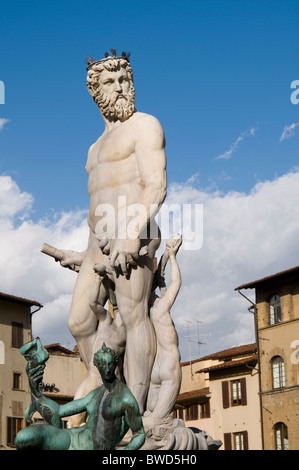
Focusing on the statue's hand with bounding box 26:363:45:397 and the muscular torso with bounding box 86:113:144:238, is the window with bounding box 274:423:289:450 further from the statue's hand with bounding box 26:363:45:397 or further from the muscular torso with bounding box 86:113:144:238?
the statue's hand with bounding box 26:363:45:397

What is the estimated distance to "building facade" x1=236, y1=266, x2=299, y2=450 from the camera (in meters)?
49.7

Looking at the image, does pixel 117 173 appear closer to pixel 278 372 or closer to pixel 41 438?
pixel 41 438

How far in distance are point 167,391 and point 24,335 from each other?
146 ft

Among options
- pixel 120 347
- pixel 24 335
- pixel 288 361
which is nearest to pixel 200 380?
pixel 288 361

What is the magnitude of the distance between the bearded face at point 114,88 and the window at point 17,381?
42.5 metres


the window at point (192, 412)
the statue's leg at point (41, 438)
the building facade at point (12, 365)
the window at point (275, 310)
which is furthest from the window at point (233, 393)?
the statue's leg at point (41, 438)

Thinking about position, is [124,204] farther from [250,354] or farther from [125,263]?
[250,354]

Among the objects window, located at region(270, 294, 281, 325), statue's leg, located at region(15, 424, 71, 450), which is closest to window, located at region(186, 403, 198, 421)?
window, located at region(270, 294, 281, 325)

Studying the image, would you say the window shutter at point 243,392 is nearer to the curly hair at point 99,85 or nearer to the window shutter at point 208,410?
the window shutter at point 208,410

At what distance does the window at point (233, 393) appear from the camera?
176 feet

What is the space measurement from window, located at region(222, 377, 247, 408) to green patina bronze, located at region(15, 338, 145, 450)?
4864 cm

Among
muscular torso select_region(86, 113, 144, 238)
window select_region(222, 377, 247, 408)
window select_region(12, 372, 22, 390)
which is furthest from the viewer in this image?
window select_region(222, 377, 247, 408)

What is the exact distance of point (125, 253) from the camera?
8883 mm

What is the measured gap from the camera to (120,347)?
9.27 m
